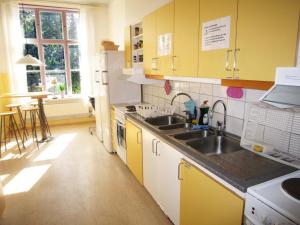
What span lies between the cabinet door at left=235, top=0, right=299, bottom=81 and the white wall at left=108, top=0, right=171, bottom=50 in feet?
4.69

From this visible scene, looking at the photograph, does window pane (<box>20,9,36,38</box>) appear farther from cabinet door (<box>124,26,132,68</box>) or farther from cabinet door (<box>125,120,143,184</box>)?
cabinet door (<box>125,120,143,184</box>)

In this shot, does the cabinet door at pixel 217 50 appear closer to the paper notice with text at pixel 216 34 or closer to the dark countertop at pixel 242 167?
the paper notice with text at pixel 216 34

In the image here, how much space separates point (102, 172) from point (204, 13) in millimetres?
2514

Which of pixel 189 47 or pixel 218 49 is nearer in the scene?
pixel 218 49

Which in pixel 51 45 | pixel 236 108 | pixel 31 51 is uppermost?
pixel 51 45

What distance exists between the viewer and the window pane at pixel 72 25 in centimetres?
562

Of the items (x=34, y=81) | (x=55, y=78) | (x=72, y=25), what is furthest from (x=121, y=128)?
(x=72, y=25)

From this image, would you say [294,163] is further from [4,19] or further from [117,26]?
[4,19]

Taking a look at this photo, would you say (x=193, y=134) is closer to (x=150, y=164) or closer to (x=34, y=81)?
(x=150, y=164)

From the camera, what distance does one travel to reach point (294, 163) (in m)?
1.38

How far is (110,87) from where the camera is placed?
368 cm

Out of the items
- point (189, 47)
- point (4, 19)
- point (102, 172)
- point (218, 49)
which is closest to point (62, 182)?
point (102, 172)

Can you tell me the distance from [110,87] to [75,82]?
2675mm

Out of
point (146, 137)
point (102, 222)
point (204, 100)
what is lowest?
point (102, 222)
